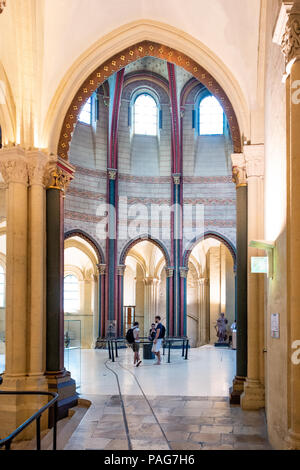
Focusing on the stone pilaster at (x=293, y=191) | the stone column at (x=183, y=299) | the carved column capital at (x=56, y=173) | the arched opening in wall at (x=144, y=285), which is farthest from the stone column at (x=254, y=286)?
the arched opening in wall at (x=144, y=285)

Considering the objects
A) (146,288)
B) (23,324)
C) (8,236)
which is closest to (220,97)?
(8,236)

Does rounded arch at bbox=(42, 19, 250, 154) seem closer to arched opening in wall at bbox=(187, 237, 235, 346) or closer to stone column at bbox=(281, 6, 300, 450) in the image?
stone column at bbox=(281, 6, 300, 450)

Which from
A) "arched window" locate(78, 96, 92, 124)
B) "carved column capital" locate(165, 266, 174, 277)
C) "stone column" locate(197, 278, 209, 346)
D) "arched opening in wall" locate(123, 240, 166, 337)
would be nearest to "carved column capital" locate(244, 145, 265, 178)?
"carved column capital" locate(165, 266, 174, 277)

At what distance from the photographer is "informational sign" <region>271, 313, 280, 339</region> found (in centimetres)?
631

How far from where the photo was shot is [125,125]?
22.8 metres

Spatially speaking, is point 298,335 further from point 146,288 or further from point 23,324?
point 146,288

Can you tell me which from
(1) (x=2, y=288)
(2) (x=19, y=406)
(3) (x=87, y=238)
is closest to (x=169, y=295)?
(3) (x=87, y=238)

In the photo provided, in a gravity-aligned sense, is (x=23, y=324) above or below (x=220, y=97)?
below

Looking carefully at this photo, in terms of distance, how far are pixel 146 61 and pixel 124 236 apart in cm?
752

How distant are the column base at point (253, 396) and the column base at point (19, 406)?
361 centimetres

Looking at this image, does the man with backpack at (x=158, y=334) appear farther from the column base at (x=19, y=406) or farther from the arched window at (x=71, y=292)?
the arched window at (x=71, y=292)

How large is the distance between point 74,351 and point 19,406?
3430 mm

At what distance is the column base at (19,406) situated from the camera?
9438mm

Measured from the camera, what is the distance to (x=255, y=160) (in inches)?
391
